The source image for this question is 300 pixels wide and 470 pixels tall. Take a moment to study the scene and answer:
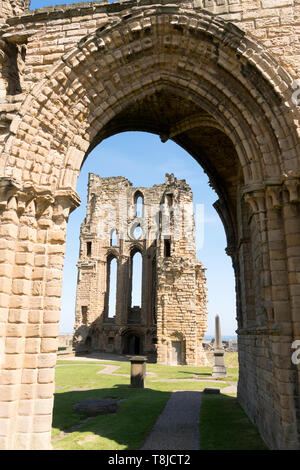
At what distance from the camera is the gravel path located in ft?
16.5

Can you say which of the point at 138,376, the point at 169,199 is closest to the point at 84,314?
the point at 169,199

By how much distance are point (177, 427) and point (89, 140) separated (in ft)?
17.5

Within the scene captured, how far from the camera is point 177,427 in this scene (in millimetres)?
6086

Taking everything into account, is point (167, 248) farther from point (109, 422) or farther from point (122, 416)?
point (109, 422)

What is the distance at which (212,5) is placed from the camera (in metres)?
5.84

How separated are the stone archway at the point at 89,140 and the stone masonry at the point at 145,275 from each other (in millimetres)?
13466

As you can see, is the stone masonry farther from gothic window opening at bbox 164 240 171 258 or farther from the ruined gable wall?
the ruined gable wall

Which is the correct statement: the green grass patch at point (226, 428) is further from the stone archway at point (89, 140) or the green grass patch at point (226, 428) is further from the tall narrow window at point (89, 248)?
the tall narrow window at point (89, 248)

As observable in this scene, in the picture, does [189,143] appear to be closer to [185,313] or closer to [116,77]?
[116,77]

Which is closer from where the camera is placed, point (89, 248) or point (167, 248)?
point (167, 248)

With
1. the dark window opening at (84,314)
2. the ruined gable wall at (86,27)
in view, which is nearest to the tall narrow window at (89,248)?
the dark window opening at (84,314)

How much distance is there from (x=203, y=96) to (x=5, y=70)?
143 inches

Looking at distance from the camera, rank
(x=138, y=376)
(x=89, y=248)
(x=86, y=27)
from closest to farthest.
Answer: (x=86, y=27)
(x=138, y=376)
(x=89, y=248)

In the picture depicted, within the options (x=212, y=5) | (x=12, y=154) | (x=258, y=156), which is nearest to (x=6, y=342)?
(x=12, y=154)
